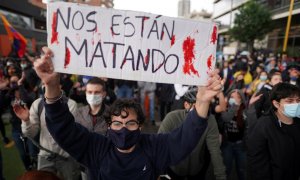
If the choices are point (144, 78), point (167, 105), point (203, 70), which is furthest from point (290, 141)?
point (167, 105)

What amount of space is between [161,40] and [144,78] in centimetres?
27

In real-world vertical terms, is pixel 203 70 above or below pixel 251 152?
above

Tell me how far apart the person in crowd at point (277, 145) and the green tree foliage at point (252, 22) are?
28.9 m

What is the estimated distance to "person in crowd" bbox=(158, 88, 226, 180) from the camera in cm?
251

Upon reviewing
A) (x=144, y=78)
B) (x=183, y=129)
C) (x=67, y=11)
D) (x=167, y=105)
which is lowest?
(x=167, y=105)

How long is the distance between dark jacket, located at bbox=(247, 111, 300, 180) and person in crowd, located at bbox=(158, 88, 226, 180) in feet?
1.22

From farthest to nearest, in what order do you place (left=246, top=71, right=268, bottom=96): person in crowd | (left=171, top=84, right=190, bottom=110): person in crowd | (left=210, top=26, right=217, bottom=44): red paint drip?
(left=246, top=71, right=268, bottom=96): person in crowd < (left=171, top=84, right=190, bottom=110): person in crowd < (left=210, top=26, right=217, bottom=44): red paint drip

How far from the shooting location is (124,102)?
5.96ft

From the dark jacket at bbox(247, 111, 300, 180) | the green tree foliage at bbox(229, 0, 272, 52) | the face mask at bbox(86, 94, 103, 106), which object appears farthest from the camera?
the green tree foliage at bbox(229, 0, 272, 52)

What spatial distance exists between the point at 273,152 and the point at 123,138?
1.57 metres

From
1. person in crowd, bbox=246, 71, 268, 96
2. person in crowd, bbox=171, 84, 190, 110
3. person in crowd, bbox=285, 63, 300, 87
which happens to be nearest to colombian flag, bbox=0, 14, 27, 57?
person in crowd, bbox=171, 84, 190, 110

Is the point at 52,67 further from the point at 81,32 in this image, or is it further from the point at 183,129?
the point at 183,129

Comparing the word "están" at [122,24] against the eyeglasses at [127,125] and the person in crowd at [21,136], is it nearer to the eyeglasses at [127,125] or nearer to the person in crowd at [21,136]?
the eyeglasses at [127,125]

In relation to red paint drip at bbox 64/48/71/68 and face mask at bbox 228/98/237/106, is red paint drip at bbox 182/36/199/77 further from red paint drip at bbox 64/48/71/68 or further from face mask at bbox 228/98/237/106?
face mask at bbox 228/98/237/106
